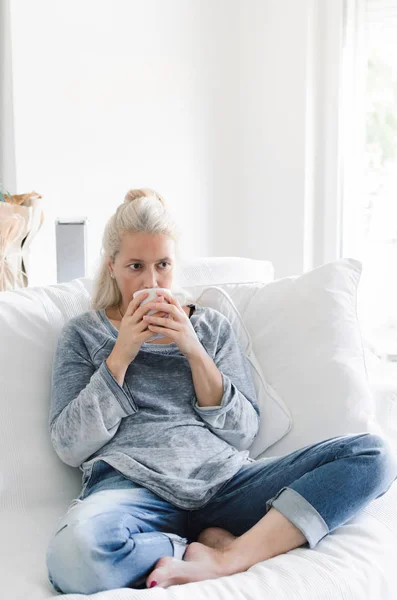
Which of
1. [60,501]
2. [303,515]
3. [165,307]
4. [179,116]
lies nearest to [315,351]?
[165,307]

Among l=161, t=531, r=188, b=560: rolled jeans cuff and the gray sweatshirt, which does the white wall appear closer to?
the gray sweatshirt

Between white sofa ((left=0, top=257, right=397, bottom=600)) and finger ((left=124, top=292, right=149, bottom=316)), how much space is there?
0.74ft

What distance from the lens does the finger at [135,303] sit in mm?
1487

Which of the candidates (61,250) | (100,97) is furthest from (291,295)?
(100,97)

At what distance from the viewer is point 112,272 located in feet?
5.40

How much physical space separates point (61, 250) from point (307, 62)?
1.58m

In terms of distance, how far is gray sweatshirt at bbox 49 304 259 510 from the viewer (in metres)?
1.37

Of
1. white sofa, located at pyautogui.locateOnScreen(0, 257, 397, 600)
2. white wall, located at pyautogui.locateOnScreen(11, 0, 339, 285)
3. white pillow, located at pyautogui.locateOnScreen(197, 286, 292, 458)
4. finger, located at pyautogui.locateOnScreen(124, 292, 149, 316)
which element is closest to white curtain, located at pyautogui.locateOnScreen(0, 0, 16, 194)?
white wall, located at pyautogui.locateOnScreen(11, 0, 339, 285)

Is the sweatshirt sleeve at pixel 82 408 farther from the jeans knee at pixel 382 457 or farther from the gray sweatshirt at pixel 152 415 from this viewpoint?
the jeans knee at pixel 382 457

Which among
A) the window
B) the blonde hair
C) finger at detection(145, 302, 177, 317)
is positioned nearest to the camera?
finger at detection(145, 302, 177, 317)

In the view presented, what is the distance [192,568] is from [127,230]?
0.71 metres

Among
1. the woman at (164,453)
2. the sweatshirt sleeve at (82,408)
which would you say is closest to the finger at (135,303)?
the woman at (164,453)

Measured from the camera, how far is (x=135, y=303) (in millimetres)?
1495

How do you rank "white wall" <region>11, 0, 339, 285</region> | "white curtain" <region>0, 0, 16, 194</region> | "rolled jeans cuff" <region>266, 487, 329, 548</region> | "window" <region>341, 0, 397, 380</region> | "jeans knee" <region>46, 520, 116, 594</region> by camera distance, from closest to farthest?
1. "jeans knee" <region>46, 520, 116, 594</region>
2. "rolled jeans cuff" <region>266, 487, 329, 548</region>
3. "white curtain" <region>0, 0, 16, 194</region>
4. "white wall" <region>11, 0, 339, 285</region>
5. "window" <region>341, 0, 397, 380</region>
